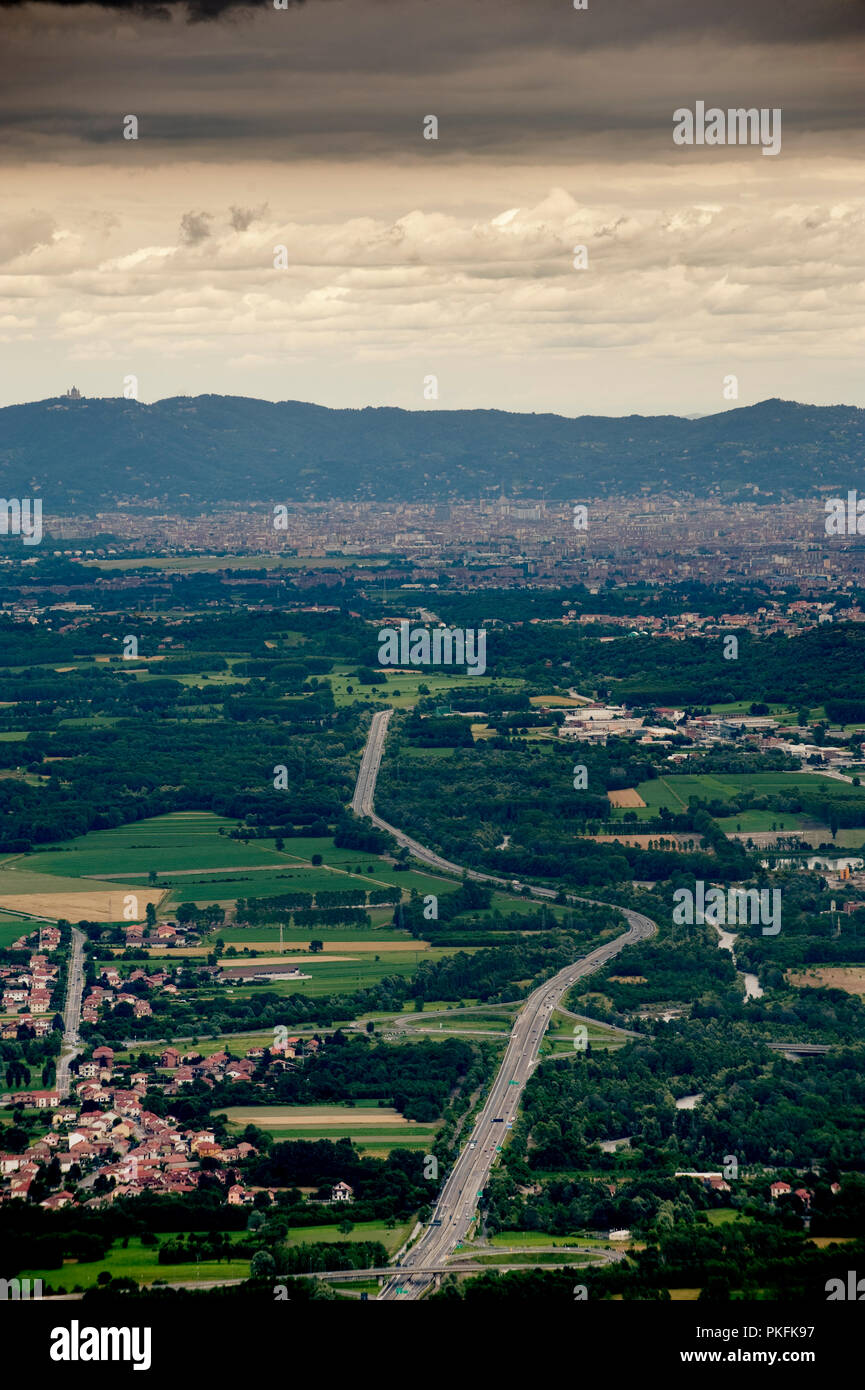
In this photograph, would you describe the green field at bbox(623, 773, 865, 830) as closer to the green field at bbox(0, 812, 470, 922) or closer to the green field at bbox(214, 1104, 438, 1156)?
the green field at bbox(0, 812, 470, 922)

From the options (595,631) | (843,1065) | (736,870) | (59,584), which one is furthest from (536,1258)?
(59,584)

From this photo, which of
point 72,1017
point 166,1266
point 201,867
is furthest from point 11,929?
point 166,1266

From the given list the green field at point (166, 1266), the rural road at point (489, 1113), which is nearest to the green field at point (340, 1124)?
the rural road at point (489, 1113)

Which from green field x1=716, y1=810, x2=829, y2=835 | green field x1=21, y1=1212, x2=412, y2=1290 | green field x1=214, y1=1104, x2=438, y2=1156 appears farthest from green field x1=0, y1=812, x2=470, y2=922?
green field x1=21, y1=1212, x2=412, y2=1290

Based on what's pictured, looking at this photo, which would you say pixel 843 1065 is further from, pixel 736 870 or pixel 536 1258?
pixel 736 870

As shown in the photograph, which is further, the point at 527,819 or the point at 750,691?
the point at 750,691

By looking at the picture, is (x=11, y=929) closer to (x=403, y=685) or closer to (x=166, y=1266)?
(x=166, y=1266)

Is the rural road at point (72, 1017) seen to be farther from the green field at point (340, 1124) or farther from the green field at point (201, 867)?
the green field at point (201, 867)
